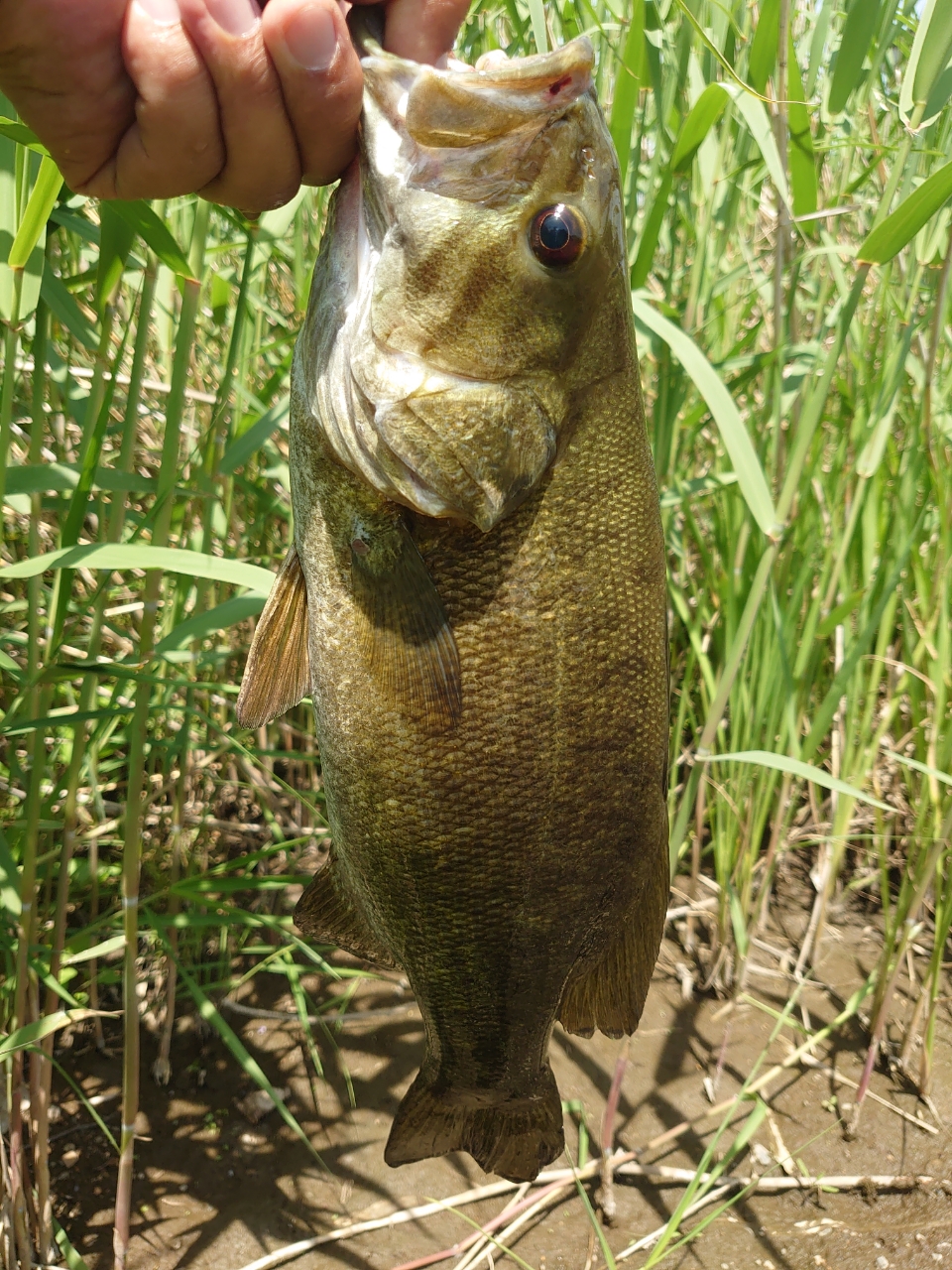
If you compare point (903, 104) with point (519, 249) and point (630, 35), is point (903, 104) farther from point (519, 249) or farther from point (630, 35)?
point (519, 249)

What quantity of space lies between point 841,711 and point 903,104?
2.05 m

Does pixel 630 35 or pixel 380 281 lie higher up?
pixel 630 35

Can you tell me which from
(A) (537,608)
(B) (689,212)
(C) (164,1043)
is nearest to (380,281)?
(A) (537,608)

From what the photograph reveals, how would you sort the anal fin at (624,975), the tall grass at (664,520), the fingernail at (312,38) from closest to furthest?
the fingernail at (312,38) → the anal fin at (624,975) → the tall grass at (664,520)

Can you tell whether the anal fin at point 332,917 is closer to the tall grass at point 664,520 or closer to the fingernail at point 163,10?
the tall grass at point 664,520

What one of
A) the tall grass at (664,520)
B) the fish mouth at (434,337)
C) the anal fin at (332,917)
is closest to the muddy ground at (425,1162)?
the tall grass at (664,520)

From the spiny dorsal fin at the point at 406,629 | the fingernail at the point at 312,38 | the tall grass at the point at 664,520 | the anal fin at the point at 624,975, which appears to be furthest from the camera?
the tall grass at the point at 664,520

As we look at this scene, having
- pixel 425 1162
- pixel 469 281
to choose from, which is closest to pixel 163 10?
pixel 469 281

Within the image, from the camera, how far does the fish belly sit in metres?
1.16

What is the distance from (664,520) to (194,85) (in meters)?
1.68

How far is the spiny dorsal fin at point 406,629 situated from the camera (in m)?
1.15

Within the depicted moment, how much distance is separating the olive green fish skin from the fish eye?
14mm

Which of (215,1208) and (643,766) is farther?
(215,1208)

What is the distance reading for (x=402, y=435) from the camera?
1097 millimetres
